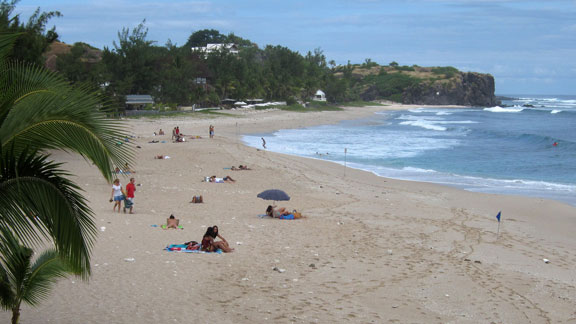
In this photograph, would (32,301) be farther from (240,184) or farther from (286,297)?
(240,184)

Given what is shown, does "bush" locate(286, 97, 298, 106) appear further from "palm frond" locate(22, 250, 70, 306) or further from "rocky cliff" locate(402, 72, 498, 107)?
"palm frond" locate(22, 250, 70, 306)

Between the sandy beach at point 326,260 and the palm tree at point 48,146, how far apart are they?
3.05 metres

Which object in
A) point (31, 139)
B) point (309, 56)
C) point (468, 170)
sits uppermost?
point (309, 56)

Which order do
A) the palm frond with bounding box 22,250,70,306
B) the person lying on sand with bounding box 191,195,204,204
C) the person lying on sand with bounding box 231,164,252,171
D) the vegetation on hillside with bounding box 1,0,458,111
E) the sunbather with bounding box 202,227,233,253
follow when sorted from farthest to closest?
1. the vegetation on hillside with bounding box 1,0,458,111
2. the person lying on sand with bounding box 231,164,252,171
3. the person lying on sand with bounding box 191,195,204,204
4. the sunbather with bounding box 202,227,233,253
5. the palm frond with bounding box 22,250,70,306

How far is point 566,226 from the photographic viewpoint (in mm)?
16094

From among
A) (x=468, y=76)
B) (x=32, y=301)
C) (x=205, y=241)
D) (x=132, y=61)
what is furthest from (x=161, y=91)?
(x=468, y=76)

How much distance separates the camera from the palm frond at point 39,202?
14.6ft

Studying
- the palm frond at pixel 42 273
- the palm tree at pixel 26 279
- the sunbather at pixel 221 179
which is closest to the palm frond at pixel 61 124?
the palm tree at pixel 26 279

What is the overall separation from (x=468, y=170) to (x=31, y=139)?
85.3 feet

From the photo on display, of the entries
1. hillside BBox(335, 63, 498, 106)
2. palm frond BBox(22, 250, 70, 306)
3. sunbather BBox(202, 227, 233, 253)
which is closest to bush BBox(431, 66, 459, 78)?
hillside BBox(335, 63, 498, 106)

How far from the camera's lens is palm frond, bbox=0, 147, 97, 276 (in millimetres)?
4445

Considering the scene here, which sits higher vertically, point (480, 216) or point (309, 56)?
point (309, 56)

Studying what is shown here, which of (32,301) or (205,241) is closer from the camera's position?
(32,301)

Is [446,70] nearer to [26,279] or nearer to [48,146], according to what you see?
[26,279]
